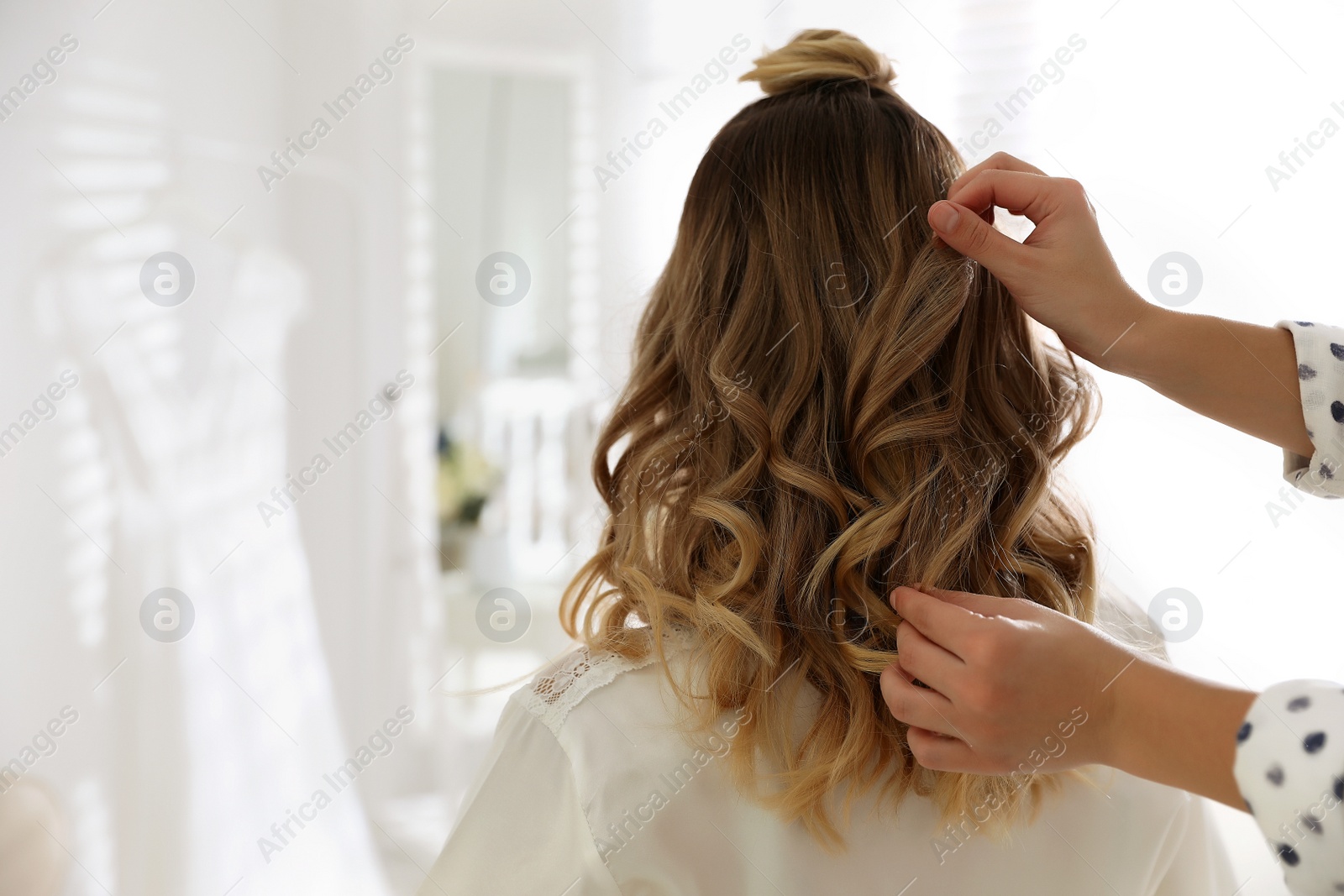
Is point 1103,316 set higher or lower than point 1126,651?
higher

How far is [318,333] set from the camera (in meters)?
1.74

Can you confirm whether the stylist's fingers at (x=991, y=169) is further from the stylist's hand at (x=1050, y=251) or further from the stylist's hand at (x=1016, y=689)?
the stylist's hand at (x=1016, y=689)

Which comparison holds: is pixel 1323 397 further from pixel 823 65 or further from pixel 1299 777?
pixel 823 65

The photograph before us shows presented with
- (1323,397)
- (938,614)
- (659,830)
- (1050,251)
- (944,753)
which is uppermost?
(1050,251)

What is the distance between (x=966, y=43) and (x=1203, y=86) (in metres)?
0.39

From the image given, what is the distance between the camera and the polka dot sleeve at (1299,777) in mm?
476

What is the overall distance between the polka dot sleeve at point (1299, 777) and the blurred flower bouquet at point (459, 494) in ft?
6.59

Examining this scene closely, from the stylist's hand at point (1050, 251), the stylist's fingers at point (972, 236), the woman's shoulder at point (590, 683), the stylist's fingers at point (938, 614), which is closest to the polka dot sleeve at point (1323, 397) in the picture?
the stylist's hand at point (1050, 251)

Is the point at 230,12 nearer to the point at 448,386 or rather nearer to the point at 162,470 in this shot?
the point at 162,470

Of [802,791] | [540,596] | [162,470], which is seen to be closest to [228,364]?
[162,470]

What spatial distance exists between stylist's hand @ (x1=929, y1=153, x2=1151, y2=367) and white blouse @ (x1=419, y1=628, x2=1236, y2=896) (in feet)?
1.45

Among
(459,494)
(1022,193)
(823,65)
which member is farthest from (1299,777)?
(459,494)

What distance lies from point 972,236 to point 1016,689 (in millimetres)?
402

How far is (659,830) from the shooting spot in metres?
0.66
